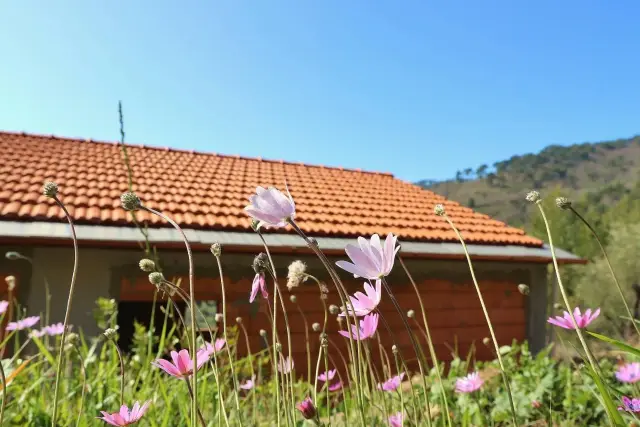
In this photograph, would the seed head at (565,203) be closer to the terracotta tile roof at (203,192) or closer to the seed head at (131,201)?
the seed head at (131,201)

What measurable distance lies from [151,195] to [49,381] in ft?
15.5

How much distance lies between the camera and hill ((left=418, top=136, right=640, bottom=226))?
7681cm

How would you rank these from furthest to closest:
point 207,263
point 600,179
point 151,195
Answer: point 600,179
point 151,195
point 207,263

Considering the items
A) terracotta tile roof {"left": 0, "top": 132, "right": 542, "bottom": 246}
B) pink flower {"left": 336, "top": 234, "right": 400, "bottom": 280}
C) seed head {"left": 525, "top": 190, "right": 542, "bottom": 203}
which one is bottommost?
pink flower {"left": 336, "top": 234, "right": 400, "bottom": 280}

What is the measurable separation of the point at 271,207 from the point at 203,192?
6.53 m

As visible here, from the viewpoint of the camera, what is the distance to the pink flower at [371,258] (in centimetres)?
86

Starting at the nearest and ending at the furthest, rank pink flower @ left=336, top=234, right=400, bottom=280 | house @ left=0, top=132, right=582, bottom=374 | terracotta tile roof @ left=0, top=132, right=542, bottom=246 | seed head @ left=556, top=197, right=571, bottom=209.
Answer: pink flower @ left=336, top=234, right=400, bottom=280 < seed head @ left=556, top=197, right=571, bottom=209 < house @ left=0, top=132, right=582, bottom=374 < terracotta tile roof @ left=0, top=132, right=542, bottom=246

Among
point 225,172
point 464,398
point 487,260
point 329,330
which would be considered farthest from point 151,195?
point 464,398

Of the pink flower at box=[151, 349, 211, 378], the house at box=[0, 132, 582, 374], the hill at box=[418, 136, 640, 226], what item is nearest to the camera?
the pink flower at box=[151, 349, 211, 378]

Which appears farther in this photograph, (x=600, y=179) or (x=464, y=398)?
(x=600, y=179)

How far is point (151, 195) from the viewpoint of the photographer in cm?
671

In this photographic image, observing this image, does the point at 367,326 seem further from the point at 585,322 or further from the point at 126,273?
the point at 126,273

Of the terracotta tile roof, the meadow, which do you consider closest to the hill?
the terracotta tile roof

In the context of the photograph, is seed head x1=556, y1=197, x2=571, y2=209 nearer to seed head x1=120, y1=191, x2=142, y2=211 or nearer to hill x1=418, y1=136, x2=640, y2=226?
seed head x1=120, y1=191, x2=142, y2=211
